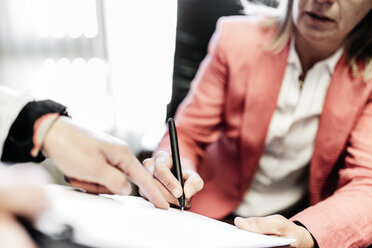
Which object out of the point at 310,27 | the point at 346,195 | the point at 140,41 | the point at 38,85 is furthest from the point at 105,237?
the point at 38,85

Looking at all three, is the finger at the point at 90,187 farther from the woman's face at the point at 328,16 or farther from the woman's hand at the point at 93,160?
the woman's face at the point at 328,16

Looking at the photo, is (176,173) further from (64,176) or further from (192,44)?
(192,44)

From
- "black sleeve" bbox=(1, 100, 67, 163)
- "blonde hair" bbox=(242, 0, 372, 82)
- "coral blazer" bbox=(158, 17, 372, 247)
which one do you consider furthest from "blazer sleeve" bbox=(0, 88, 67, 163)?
"blonde hair" bbox=(242, 0, 372, 82)

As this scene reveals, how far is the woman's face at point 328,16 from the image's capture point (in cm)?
71

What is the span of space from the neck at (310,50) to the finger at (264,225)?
46cm

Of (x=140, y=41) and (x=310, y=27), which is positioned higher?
(x=310, y=27)

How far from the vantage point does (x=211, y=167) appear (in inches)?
39.2

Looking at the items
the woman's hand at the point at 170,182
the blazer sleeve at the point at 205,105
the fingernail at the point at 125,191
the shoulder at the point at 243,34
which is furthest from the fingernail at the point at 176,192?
the shoulder at the point at 243,34

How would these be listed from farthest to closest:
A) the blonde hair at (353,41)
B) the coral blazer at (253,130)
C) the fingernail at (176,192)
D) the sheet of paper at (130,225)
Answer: the blonde hair at (353,41), the coral blazer at (253,130), the fingernail at (176,192), the sheet of paper at (130,225)

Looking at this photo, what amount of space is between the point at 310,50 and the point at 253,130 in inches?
9.6

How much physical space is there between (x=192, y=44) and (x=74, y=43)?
0.99m

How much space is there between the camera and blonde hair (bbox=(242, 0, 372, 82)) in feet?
2.58

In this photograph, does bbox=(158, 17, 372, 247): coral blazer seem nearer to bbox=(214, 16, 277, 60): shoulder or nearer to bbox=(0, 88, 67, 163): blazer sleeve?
bbox=(214, 16, 277, 60): shoulder

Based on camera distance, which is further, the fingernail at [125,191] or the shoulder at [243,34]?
the shoulder at [243,34]
